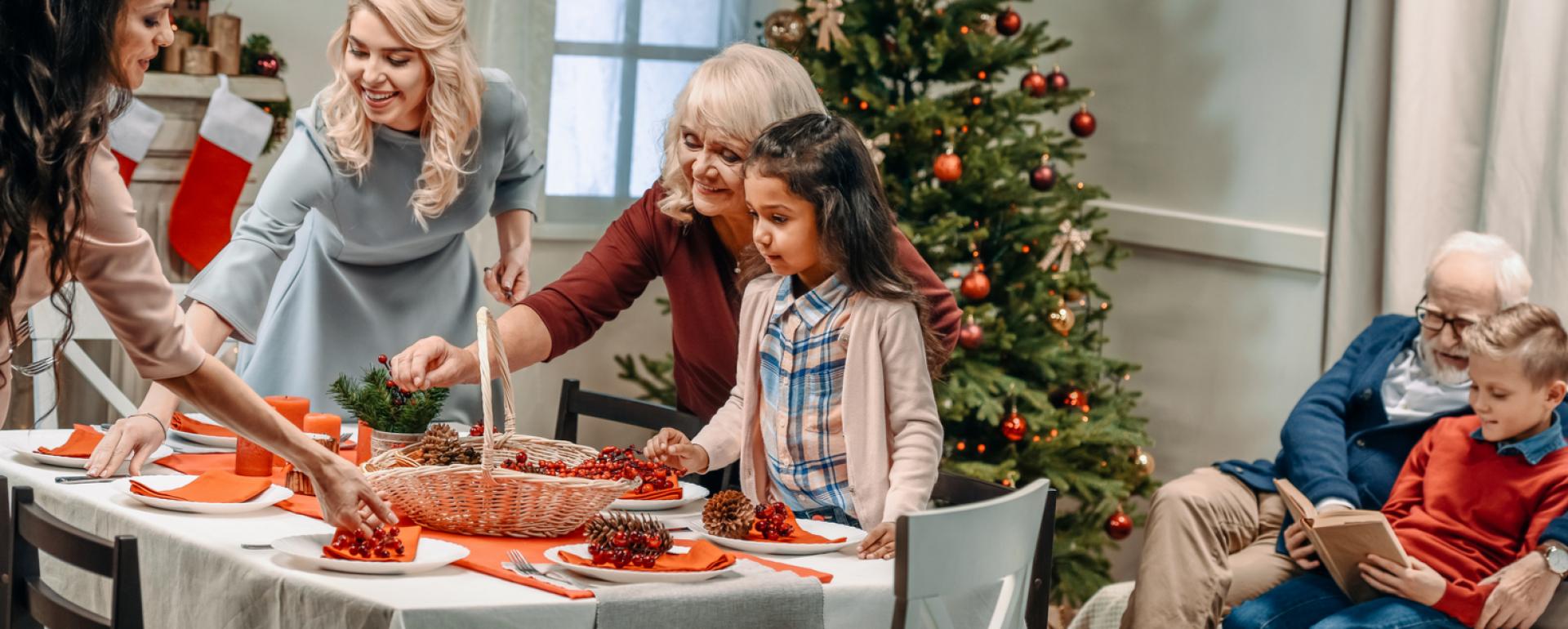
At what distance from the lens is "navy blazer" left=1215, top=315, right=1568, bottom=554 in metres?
3.23

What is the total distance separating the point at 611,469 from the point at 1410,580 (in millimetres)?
1535

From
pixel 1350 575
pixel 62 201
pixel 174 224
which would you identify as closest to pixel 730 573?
pixel 62 201

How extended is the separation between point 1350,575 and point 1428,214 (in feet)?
3.92

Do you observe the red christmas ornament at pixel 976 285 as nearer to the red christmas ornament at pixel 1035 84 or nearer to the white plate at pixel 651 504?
the red christmas ornament at pixel 1035 84

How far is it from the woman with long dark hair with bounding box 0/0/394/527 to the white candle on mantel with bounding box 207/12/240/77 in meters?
2.62

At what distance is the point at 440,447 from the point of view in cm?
218

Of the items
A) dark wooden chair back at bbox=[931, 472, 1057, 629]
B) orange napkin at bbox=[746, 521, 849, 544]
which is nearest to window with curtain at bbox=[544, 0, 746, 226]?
dark wooden chair back at bbox=[931, 472, 1057, 629]

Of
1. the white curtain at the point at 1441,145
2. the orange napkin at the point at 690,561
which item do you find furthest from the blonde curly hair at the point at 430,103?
the white curtain at the point at 1441,145

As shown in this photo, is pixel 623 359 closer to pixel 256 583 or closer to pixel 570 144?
pixel 570 144

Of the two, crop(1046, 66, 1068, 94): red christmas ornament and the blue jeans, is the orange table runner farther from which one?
crop(1046, 66, 1068, 94): red christmas ornament

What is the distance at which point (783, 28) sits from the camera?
13.5ft

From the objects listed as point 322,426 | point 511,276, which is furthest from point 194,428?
point 511,276

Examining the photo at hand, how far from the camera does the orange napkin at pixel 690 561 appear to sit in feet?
6.16

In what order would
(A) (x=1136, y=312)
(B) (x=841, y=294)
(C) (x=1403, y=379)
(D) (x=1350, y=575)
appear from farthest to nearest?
1. (A) (x=1136, y=312)
2. (C) (x=1403, y=379)
3. (D) (x=1350, y=575)
4. (B) (x=841, y=294)
